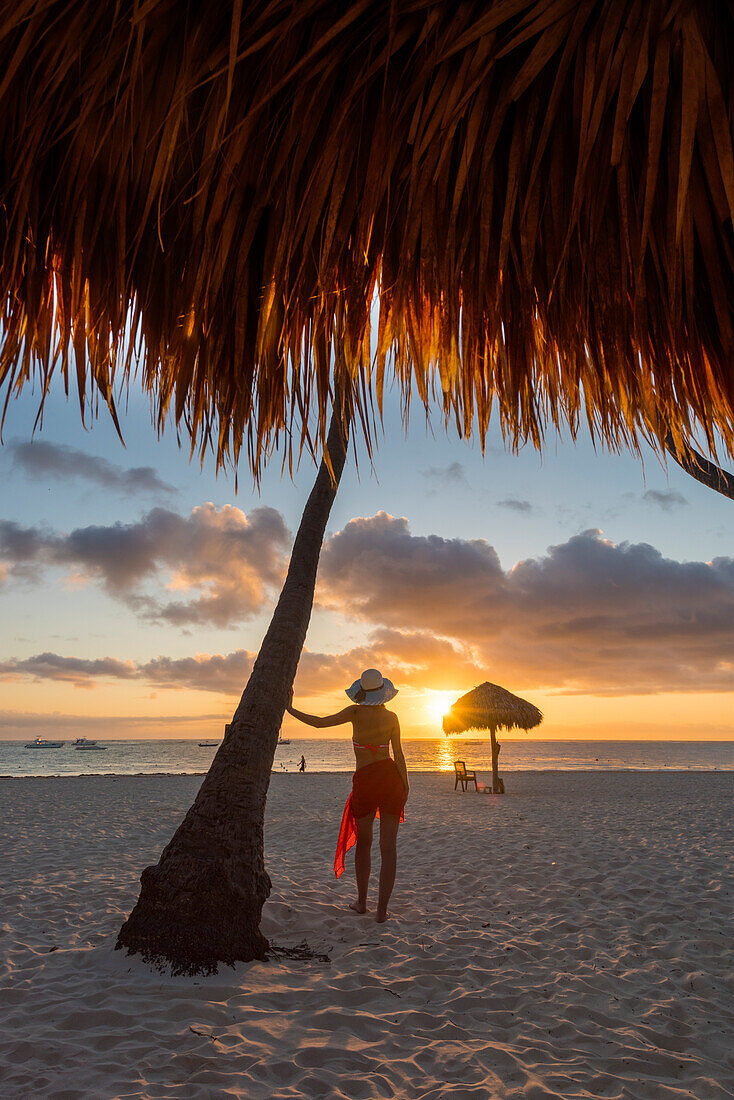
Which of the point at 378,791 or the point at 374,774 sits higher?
the point at 374,774

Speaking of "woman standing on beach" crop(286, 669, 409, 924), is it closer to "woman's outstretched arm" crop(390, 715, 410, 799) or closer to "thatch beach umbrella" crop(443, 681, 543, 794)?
"woman's outstretched arm" crop(390, 715, 410, 799)

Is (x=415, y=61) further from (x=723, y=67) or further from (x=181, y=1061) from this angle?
(x=181, y=1061)

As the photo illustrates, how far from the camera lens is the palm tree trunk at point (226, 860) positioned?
4.04 meters

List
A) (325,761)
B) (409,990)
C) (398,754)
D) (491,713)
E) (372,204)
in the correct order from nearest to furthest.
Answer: (372,204) < (409,990) < (398,754) < (491,713) < (325,761)

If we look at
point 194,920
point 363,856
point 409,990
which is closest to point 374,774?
point 363,856

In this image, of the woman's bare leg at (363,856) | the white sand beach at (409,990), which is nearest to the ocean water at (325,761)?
the white sand beach at (409,990)

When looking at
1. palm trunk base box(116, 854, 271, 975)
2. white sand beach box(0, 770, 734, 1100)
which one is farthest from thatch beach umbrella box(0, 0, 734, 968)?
palm trunk base box(116, 854, 271, 975)

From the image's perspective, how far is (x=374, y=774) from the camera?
468cm

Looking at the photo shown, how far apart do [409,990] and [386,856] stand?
999 millimetres

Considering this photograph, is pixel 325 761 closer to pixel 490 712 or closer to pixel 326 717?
pixel 490 712

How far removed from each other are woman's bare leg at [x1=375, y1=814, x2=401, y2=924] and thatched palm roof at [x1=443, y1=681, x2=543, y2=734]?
1346cm

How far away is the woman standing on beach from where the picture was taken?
15.2 ft

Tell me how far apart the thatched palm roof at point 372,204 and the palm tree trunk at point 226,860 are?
7.54ft

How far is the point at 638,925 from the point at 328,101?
5.52 m
